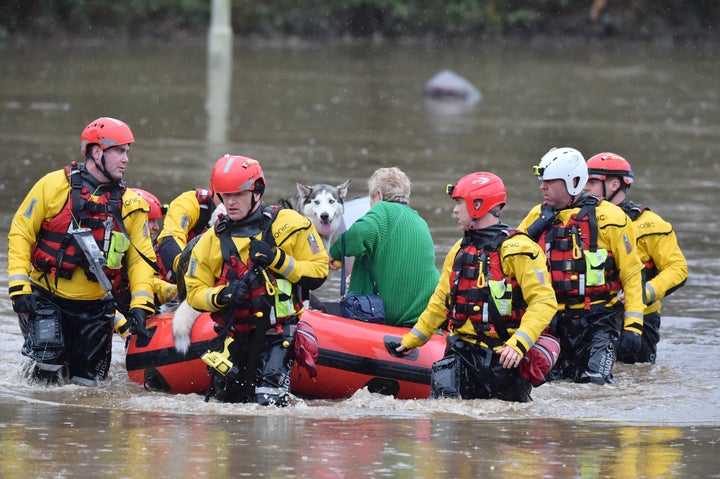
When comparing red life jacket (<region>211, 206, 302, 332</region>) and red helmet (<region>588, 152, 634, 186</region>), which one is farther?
red helmet (<region>588, 152, 634, 186</region>)

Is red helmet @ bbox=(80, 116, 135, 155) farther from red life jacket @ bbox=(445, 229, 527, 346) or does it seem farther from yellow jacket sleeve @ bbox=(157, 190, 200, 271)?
red life jacket @ bbox=(445, 229, 527, 346)

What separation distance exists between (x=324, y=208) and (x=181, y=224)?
105 cm

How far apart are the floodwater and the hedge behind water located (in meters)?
3.04

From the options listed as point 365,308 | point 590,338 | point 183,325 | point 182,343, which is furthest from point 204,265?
point 590,338

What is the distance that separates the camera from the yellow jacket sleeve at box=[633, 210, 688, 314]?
9.99 m

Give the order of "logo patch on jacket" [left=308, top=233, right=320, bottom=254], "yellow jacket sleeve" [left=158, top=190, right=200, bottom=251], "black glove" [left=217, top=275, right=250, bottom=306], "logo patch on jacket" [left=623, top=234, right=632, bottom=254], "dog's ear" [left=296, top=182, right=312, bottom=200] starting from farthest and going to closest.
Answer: "dog's ear" [left=296, top=182, right=312, bottom=200]
"yellow jacket sleeve" [left=158, top=190, right=200, bottom=251]
"logo patch on jacket" [left=623, top=234, right=632, bottom=254]
"logo patch on jacket" [left=308, top=233, right=320, bottom=254]
"black glove" [left=217, top=275, right=250, bottom=306]

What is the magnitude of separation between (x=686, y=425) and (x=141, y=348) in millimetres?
3580

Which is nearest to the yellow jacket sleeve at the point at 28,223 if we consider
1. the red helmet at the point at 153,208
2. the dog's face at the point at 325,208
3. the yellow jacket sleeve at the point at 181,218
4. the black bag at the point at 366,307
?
the red helmet at the point at 153,208

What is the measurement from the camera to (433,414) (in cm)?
802

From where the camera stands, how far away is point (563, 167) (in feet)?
29.6

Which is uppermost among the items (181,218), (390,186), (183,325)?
(390,186)

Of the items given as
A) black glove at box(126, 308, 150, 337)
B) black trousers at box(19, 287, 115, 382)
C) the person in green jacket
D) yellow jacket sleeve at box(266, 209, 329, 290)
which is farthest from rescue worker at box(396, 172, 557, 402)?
black trousers at box(19, 287, 115, 382)

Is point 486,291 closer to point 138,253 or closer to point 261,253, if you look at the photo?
point 261,253

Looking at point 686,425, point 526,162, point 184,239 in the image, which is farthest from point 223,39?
point 686,425
